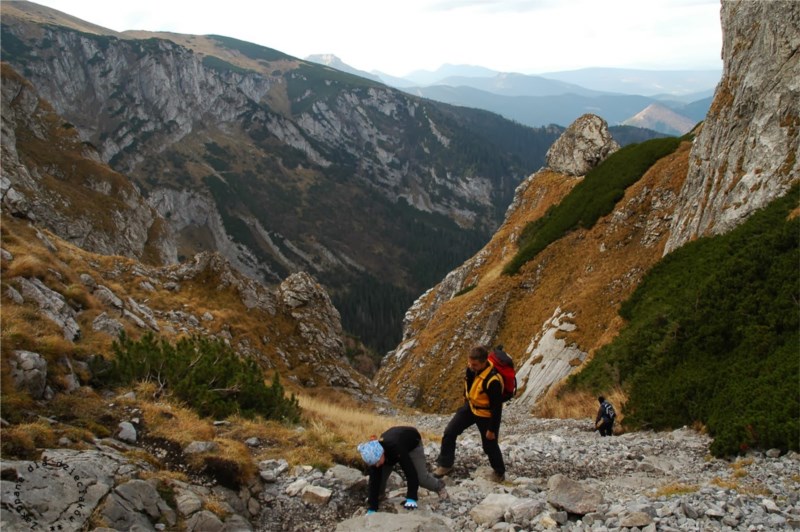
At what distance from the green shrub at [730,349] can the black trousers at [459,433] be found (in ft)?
16.3

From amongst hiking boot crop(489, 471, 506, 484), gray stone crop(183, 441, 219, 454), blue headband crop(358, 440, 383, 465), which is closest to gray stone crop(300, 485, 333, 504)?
blue headband crop(358, 440, 383, 465)

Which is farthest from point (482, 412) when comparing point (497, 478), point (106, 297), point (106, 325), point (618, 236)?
point (618, 236)

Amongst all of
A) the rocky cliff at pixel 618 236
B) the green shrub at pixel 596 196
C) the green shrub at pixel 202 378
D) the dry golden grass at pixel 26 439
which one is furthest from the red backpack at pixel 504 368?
the green shrub at pixel 596 196

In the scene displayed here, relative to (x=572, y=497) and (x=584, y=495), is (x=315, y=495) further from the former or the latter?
(x=584, y=495)

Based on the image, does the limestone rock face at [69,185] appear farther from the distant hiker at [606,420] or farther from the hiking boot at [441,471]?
the distant hiker at [606,420]

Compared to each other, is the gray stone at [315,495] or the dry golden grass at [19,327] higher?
the dry golden grass at [19,327]

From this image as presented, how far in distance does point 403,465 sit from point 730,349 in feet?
34.0

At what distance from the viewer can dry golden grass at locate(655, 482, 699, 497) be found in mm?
9274

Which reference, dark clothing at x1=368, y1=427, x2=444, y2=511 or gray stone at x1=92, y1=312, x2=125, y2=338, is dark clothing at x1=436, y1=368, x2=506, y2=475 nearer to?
dark clothing at x1=368, y1=427, x2=444, y2=511

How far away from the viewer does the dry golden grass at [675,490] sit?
9274 millimetres

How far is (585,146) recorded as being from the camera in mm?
55156

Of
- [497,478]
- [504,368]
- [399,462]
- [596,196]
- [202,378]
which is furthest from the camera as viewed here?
[596,196]

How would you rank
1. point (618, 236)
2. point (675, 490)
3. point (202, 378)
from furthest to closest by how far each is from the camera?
1. point (618, 236)
2. point (202, 378)
3. point (675, 490)

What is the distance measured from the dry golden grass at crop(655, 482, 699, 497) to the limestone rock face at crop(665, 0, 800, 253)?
15.7 m
